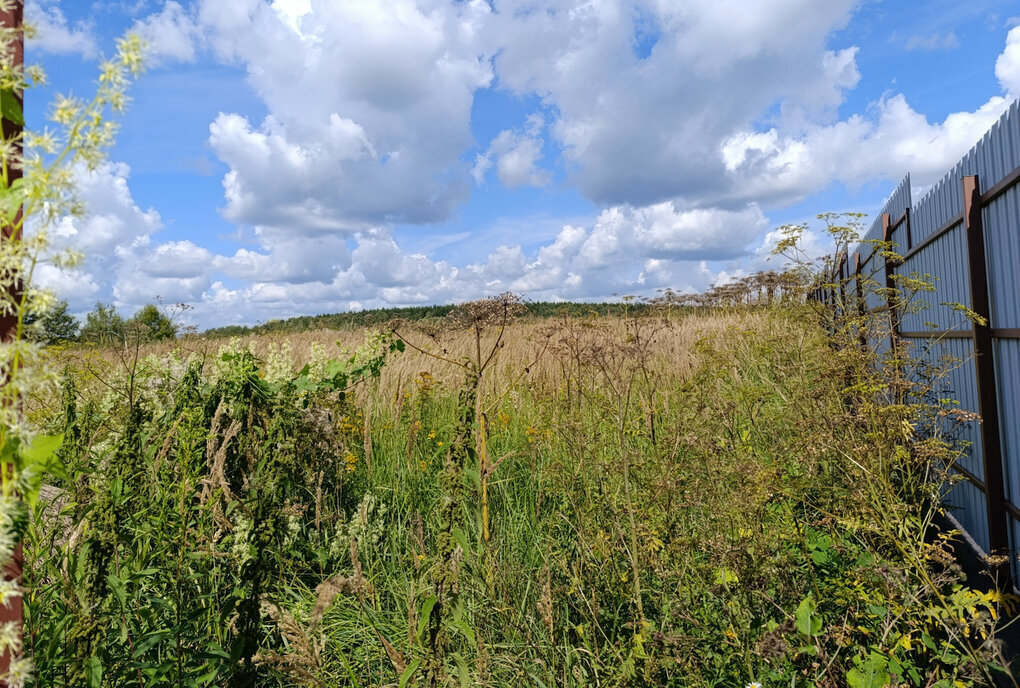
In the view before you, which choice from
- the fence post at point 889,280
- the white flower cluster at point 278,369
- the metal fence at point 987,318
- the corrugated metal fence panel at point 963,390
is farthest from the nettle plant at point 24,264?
the fence post at point 889,280

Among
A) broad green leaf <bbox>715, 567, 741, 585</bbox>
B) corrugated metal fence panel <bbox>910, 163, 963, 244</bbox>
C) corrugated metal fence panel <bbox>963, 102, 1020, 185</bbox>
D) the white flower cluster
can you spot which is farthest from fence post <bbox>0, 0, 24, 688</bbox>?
corrugated metal fence panel <bbox>910, 163, 963, 244</bbox>

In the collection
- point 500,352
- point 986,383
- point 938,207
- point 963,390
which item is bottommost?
point 963,390

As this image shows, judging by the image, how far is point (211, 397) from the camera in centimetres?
347

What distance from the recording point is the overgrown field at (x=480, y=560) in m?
1.90

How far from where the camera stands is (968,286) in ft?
12.4

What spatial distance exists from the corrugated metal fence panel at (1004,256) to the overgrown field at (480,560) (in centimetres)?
70

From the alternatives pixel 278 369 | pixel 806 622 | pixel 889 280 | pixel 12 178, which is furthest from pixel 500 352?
pixel 12 178

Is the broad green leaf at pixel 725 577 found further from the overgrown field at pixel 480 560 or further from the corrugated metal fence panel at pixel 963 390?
the corrugated metal fence panel at pixel 963 390

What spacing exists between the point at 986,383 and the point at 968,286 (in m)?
0.67

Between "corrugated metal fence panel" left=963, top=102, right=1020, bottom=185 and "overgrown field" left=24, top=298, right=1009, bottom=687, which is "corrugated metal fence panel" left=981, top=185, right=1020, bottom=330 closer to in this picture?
"corrugated metal fence panel" left=963, top=102, right=1020, bottom=185

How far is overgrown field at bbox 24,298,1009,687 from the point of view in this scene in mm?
1897

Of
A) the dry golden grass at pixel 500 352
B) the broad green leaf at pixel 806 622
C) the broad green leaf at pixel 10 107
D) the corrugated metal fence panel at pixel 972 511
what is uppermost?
the broad green leaf at pixel 10 107

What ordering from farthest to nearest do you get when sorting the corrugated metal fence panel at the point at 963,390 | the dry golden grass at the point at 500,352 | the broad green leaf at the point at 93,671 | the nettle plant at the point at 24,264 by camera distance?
the dry golden grass at the point at 500,352 → the corrugated metal fence panel at the point at 963,390 → the broad green leaf at the point at 93,671 → the nettle plant at the point at 24,264

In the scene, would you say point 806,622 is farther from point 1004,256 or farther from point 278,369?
point 278,369
